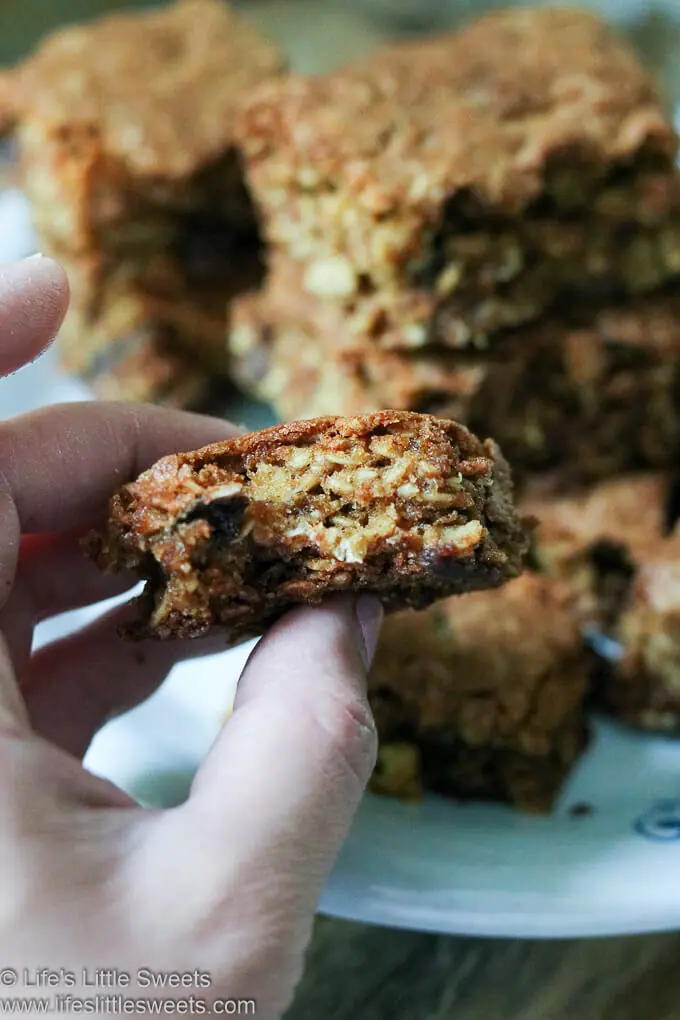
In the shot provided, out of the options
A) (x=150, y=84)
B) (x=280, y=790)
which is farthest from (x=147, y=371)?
(x=280, y=790)

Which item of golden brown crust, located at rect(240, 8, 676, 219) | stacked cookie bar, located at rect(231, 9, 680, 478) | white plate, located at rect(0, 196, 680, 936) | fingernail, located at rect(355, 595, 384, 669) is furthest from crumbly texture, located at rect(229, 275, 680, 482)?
fingernail, located at rect(355, 595, 384, 669)

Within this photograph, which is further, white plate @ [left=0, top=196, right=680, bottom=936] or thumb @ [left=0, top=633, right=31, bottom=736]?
white plate @ [left=0, top=196, right=680, bottom=936]

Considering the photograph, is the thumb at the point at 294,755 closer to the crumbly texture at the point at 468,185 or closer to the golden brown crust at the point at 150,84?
the crumbly texture at the point at 468,185

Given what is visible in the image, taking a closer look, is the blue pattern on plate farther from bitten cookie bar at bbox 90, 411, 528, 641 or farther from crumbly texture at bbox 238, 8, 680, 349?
crumbly texture at bbox 238, 8, 680, 349

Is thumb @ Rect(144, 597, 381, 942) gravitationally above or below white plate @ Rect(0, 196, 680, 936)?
above

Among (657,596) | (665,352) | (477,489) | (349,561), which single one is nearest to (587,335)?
(665,352)

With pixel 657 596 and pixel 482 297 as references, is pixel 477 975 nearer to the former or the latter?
pixel 657 596

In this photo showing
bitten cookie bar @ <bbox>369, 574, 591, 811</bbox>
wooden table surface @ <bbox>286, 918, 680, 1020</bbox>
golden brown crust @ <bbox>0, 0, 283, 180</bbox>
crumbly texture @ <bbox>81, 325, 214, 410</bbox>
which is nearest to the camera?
wooden table surface @ <bbox>286, 918, 680, 1020</bbox>
